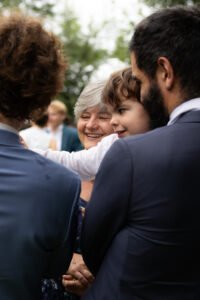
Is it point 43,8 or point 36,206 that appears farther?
point 43,8

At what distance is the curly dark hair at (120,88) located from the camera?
2.76 meters

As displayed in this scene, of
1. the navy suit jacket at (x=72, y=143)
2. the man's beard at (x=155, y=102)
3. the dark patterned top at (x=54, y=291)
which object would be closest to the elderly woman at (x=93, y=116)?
the dark patterned top at (x=54, y=291)

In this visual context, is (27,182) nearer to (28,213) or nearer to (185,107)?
(28,213)

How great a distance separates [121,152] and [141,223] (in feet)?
0.89

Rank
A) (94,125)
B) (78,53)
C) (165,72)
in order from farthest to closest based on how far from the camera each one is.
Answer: (78,53)
(94,125)
(165,72)

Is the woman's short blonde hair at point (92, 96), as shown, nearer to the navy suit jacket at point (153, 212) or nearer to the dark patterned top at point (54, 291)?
the dark patterned top at point (54, 291)

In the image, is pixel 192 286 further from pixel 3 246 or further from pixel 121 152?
pixel 3 246

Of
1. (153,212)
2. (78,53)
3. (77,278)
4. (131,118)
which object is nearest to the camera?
(153,212)

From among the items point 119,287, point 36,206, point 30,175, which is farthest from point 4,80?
point 119,287

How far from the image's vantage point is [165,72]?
1907 mm

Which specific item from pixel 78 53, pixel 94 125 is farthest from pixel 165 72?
pixel 78 53

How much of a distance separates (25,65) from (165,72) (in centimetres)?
54

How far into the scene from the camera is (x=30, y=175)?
186cm

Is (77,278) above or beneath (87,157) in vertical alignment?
beneath
